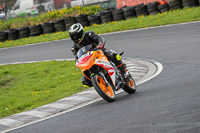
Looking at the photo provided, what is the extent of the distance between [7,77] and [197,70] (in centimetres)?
699

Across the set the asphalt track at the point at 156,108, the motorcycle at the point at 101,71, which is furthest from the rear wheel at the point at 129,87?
the asphalt track at the point at 156,108

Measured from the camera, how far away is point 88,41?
880 centimetres

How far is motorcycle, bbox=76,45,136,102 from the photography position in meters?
8.17

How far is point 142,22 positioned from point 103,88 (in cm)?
1469

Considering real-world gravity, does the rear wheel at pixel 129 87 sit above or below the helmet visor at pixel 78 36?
below

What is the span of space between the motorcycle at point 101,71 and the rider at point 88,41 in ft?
0.47

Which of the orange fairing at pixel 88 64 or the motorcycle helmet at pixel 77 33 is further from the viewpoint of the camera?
the motorcycle helmet at pixel 77 33

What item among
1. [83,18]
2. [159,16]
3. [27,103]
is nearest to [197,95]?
[27,103]

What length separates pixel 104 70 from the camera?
852 cm

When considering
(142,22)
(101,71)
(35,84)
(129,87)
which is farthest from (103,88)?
(142,22)

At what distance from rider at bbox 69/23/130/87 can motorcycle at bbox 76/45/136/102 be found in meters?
0.14

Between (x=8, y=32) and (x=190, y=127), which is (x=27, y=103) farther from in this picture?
(x=8, y=32)

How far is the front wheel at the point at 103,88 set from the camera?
7.95m

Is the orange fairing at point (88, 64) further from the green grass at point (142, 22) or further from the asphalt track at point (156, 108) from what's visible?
the green grass at point (142, 22)
